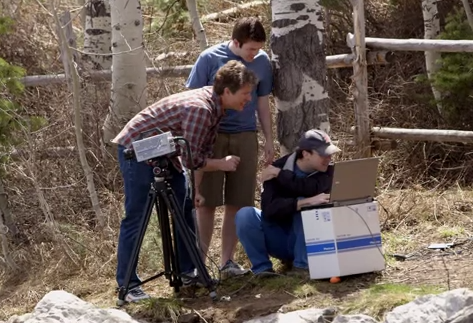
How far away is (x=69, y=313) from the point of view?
19.2 ft

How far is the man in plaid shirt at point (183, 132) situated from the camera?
6.00m

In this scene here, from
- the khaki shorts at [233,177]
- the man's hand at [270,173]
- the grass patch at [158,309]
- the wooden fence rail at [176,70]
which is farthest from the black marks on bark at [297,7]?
the wooden fence rail at [176,70]

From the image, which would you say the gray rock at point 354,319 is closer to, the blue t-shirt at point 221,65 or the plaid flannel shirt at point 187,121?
the plaid flannel shirt at point 187,121

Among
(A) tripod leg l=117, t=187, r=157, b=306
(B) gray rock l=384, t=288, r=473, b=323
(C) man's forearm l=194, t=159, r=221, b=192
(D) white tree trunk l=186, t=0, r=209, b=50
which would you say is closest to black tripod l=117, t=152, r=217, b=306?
(A) tripod leg l=117, t=187, r=157, b=306

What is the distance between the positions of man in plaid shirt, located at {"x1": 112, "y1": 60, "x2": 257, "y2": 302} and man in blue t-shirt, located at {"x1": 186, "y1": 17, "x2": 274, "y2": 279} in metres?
0.29

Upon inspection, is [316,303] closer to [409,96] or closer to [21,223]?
[21,223]

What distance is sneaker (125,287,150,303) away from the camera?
627cm

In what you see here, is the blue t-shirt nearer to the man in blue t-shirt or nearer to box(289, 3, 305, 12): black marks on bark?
the man in blue t-shirt

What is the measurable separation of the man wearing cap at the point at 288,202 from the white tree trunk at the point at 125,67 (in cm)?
301

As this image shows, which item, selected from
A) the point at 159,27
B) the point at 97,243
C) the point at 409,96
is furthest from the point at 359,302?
the point at 159,27

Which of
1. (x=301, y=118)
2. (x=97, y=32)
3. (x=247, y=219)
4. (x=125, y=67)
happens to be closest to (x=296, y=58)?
(x=301, y=118)

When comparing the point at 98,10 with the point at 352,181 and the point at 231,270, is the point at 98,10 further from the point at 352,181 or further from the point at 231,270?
the point at 352,181

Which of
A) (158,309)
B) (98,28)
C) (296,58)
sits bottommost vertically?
(158,309)

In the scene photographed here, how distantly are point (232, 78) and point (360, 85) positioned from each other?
3.21m
